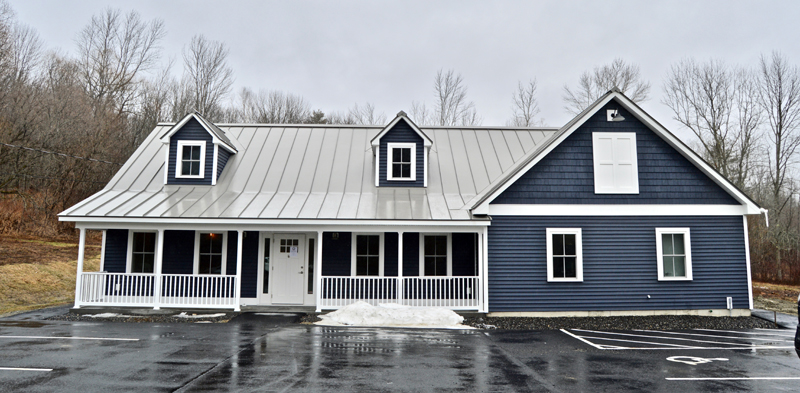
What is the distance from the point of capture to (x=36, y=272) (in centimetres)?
1789

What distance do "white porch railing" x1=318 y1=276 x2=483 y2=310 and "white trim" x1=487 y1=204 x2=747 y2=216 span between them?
237 centimetres

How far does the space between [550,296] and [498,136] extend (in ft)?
23.5

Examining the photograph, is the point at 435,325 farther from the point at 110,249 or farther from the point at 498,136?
the point at 110,249

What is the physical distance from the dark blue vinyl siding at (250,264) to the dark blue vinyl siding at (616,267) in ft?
22.9

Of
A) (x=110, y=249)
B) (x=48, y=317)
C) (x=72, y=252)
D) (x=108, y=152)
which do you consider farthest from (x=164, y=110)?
(x=48, y=317)

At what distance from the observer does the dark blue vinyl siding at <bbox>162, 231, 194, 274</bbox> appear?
1432 cm

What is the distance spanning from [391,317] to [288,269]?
398 centimetres

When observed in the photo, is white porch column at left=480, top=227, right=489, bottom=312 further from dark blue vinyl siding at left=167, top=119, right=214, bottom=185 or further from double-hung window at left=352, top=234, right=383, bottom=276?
dark blue vinyl siding at left=167, top=119, right=214, bottom=185

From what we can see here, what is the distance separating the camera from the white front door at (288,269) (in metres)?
14.2

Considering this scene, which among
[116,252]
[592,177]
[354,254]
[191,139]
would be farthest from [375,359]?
[191,139]

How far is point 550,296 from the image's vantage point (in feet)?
42.5

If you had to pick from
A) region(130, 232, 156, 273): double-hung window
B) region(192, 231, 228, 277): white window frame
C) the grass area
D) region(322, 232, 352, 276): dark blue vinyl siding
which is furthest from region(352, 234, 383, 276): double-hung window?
the grass area

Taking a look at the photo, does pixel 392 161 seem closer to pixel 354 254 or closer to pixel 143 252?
pixel 354 254

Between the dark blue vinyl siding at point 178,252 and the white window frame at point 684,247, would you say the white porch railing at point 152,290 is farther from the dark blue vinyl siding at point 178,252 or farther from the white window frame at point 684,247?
the white window frame at point 684,247
